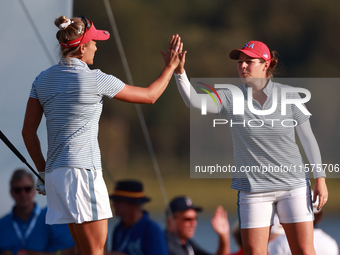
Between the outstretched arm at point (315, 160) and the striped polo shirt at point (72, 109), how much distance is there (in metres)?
0.79

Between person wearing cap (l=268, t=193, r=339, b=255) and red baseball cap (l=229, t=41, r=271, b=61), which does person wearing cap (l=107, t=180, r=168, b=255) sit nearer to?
person wearing cap (l=268, t=193, r=339, b=255)

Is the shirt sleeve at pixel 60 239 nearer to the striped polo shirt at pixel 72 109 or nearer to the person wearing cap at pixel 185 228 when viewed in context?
the person wearing cap at pixel 185 228

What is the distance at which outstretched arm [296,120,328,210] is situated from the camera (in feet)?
5.56

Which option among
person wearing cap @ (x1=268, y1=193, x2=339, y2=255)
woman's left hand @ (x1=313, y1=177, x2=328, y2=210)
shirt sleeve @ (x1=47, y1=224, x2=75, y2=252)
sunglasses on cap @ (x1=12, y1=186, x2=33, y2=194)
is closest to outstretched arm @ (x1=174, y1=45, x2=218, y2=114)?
woman's left hand @ (x1=313, y1=177, x2=328, y2=210)

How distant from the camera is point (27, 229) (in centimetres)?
249

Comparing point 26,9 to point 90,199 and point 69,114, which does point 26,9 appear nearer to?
point 69,114

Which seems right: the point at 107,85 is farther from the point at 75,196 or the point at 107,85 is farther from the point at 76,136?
the point at 75,196

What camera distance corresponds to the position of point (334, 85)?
875 centimetres

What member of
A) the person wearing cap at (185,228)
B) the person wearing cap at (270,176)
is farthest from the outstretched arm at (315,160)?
the person wearing cap at (185,228)

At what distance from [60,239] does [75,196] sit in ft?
4.08

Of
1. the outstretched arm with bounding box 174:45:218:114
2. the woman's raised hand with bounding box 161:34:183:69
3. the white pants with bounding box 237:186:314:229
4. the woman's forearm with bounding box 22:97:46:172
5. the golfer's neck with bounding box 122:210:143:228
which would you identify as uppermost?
the woman's raised hand with bounding box 161:34:183:69

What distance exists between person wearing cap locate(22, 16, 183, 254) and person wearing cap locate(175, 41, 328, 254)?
394mm

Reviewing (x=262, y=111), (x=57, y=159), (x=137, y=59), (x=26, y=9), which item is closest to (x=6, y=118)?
(x=26, y=9)

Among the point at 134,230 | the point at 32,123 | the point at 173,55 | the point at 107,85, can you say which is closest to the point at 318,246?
the point at 134,230
